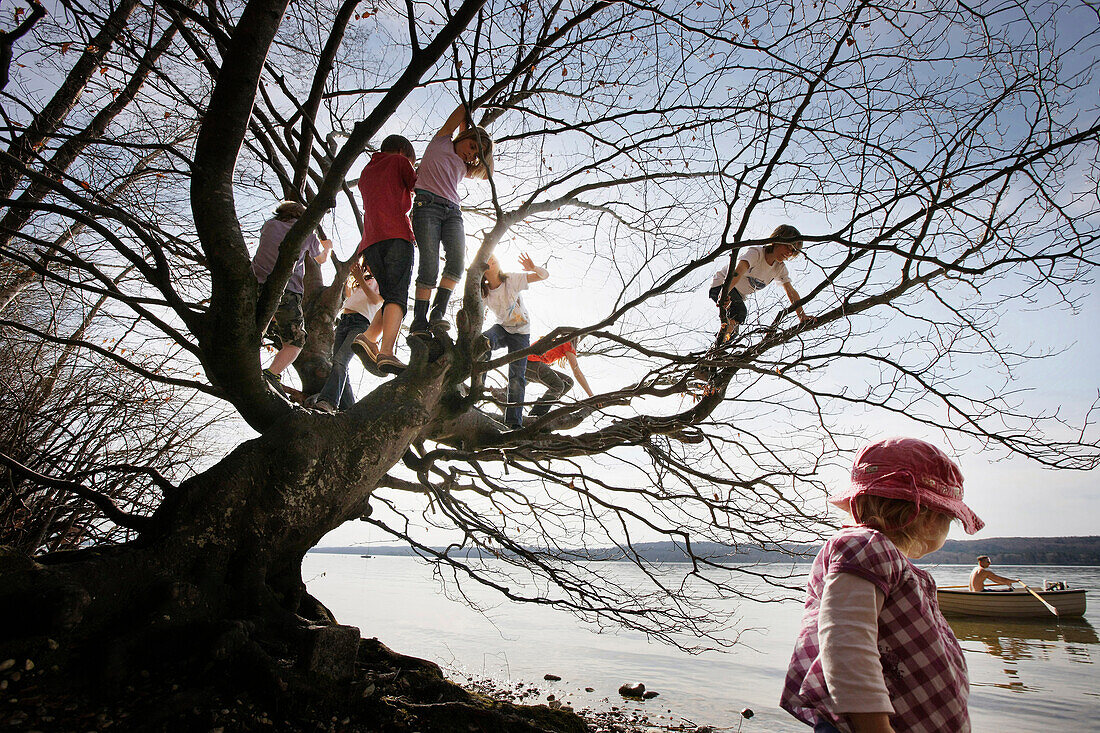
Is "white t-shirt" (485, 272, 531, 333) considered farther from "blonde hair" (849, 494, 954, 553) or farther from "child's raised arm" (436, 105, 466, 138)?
"blonde hair" (849, 494, 954, 553)

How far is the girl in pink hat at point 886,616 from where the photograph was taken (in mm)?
1176

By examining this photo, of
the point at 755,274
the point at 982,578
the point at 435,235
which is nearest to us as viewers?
the point at 435,235

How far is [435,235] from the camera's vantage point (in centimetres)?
337

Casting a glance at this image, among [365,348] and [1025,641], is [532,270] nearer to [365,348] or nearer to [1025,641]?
[365,348]

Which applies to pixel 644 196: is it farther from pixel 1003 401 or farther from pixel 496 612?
pixel 496 612

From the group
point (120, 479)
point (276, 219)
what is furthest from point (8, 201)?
point (120, 479)

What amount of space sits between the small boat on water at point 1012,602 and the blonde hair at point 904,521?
1475 centimetres

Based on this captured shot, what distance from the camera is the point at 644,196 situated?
161 inches

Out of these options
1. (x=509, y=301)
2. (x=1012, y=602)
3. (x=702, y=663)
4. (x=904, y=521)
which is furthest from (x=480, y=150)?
(x=1012, y=602)

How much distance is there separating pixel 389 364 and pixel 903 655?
9.16 feet

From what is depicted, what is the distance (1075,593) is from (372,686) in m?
17.2

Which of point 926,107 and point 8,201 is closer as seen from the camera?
point 8,201

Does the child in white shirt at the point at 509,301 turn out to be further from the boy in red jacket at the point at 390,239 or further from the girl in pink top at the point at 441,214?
the boy in red jacket at the point at 390,239

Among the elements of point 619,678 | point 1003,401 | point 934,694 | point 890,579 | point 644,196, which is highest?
point 644,196
